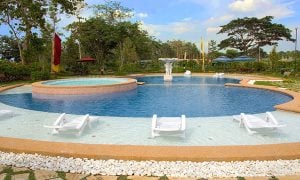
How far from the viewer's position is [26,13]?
84.2ft

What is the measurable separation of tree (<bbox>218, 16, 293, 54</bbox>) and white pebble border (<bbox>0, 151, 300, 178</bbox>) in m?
47.2

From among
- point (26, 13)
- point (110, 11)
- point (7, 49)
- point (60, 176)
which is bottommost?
point (60, 176)

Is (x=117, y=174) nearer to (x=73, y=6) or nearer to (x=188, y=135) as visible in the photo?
(x=188, y=135)

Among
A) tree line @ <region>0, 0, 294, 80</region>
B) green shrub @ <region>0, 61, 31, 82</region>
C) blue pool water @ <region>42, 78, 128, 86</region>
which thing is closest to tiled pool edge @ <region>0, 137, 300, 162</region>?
blue pool water @ <region>42, 78, 128, 86</region>

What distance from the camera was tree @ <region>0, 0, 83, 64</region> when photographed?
80.2 ft

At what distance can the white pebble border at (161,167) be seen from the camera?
462cm

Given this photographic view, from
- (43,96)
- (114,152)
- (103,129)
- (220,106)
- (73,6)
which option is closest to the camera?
(114,152)

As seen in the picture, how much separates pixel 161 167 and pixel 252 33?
1930 inches

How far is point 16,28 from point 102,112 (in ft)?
66.2

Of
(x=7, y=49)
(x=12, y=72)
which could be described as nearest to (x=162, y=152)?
(x=12, y=72)

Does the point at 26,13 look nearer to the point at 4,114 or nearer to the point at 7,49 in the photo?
the point at 4,114

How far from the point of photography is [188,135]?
283 inches

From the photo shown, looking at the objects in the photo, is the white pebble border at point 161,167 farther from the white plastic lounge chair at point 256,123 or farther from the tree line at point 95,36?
the tree line at point 95,36

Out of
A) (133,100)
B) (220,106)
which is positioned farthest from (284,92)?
(133,100)
